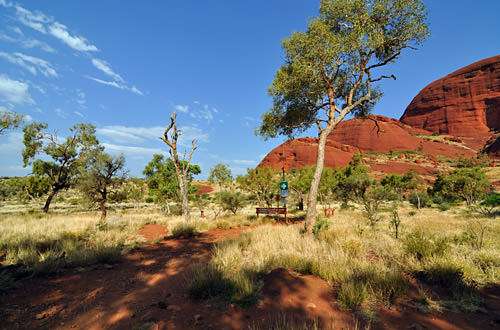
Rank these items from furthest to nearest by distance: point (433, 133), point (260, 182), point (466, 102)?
point (433, 133)
point (466, 102)
point (260, 182)

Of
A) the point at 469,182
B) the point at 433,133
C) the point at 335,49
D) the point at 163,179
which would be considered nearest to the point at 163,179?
the point at 163,179

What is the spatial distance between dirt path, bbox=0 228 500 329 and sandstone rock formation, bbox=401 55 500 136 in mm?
166658

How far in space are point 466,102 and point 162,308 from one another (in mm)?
180126

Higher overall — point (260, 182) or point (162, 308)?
point (260, 182)

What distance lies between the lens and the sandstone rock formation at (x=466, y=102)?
118m

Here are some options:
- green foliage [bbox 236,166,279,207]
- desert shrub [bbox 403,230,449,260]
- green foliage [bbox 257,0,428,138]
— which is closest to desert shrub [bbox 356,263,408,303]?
desert shrub [bbox 403,230,449,260]

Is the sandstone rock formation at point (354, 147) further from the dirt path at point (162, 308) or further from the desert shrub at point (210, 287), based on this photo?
the desert shrub at point (210, 287)

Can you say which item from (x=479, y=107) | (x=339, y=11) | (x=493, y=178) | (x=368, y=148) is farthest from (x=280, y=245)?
(x=479, y=107)

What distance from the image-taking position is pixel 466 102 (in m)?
123

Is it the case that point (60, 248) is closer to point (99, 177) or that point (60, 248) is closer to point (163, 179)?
point (99, 177)

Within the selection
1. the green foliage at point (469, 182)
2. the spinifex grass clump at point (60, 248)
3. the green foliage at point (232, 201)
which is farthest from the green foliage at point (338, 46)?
the green foliage at point (469, 182)

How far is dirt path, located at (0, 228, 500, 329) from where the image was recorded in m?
3.49

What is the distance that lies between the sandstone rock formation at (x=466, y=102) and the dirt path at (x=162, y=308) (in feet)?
547

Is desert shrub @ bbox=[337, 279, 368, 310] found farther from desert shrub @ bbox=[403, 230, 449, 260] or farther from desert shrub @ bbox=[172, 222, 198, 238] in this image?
desert shrub @ bbox=[172, 222, 198, 238]
